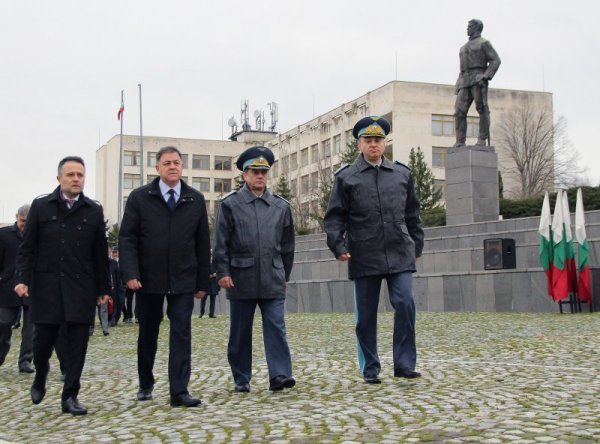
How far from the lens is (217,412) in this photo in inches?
261

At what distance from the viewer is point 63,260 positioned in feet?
23.7

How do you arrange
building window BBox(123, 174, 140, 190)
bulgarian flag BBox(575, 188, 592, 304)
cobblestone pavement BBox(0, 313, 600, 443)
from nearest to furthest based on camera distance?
cobblestone pavement BBox(0, 313, 600, 443) < bulgarian flag BBox(575, 188, 592, 304) < building window BBox(123, 174, 140, 190)

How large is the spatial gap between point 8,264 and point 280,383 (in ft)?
15.8

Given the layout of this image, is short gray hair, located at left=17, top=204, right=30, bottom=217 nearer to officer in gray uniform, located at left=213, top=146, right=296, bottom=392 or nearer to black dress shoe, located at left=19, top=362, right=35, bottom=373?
black dress shoe, located at left=19, top=362, right=35, bottom=373

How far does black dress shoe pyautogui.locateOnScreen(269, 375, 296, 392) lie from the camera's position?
759cm

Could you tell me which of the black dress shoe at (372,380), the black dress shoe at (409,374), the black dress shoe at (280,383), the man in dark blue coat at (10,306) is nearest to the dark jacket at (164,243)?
the black dress shoe at (280,383)

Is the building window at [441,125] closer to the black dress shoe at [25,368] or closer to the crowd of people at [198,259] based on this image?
the black dress shoe at [25,368]

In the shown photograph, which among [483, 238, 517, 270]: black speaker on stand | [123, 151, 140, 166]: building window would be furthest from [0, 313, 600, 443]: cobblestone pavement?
[123, 151, 140, 166]: building window

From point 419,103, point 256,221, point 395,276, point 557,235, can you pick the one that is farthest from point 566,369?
point 419,103

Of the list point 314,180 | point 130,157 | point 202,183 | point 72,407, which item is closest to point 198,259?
point 72,407

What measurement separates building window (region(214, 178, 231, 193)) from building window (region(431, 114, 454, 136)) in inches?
1954

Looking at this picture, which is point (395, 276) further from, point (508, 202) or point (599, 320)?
point (508, 202)

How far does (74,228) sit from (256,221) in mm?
1454

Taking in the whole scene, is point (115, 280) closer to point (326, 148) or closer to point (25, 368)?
point (25, 368)
